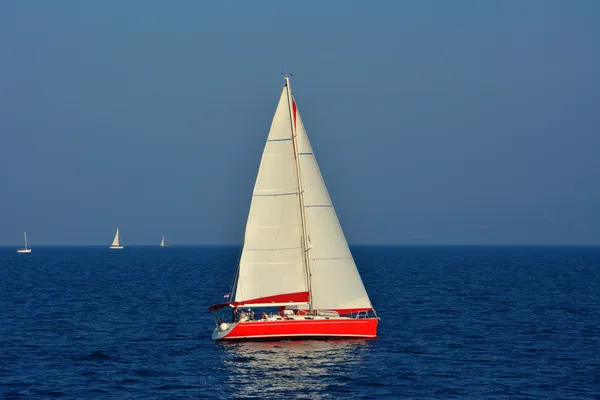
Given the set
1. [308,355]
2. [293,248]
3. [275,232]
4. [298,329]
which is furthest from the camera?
[293,248]

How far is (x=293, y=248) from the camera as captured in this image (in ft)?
151

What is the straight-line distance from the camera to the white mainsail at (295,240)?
1789 inches

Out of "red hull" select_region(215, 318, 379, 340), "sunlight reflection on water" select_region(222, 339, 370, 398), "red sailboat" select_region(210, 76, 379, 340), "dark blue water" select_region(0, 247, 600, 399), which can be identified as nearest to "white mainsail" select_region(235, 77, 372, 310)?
"red sailboat" select_region(210, 76, 379, 340)

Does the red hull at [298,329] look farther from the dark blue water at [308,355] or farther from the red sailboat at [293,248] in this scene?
the dark blue water at [308,355]

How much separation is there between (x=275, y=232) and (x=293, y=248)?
4.26 feet

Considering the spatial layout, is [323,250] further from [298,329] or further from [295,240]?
[298,329]

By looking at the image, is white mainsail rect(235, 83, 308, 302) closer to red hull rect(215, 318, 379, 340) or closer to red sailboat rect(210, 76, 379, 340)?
red sailboat rect(210, 76, 379, 340)

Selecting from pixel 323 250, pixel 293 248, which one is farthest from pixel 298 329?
pixel 323 250

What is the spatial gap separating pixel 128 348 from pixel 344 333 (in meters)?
11.5

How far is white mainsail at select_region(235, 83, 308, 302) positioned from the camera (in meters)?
45.3

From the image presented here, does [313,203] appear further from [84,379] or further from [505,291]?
[505,291]

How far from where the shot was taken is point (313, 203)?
46000 mm

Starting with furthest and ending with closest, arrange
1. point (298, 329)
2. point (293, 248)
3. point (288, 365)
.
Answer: point (293, 248) < point (298, 329) < point (288, 365)

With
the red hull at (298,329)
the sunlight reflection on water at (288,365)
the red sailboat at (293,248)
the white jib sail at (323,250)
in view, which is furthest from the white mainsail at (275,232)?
the sunlight reflection on water at (288,365)
